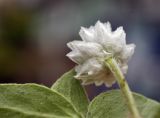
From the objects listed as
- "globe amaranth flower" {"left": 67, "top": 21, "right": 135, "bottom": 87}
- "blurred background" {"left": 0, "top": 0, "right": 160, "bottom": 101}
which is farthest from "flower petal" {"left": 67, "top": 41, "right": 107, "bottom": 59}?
"blurred background" {"left": 0, "top": 0, "right": 160, "bottom": 101}

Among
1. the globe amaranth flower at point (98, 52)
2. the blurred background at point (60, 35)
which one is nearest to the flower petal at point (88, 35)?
the globe amaranth flower at point (98, 52)

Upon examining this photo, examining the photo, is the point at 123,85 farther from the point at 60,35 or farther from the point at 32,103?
the point at 60,35

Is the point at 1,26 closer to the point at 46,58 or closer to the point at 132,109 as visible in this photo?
the point at 46,58

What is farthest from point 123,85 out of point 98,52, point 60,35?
point 60,35

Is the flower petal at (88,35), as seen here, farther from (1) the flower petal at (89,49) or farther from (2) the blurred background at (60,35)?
(2) the blurred background at (60,35)

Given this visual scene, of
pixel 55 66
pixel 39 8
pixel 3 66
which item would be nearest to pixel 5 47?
pixel 3 66

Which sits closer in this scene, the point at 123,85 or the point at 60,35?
the point at 123,85
